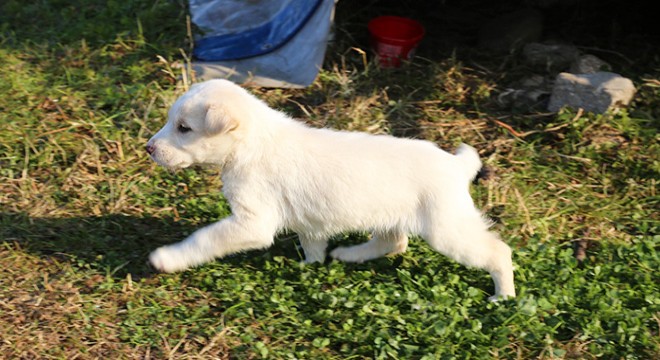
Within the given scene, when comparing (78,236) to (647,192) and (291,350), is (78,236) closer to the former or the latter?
(291,350)

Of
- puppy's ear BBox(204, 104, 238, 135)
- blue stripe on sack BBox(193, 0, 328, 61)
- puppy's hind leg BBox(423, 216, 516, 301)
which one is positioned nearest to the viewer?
Result: puppy's ear BBox(204, 104, 238, 135)

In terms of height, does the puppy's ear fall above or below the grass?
above

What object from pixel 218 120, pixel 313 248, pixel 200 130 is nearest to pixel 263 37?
pixel 313 248

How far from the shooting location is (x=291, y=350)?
434 cm

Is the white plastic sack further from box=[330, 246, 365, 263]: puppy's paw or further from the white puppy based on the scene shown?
the white puppy

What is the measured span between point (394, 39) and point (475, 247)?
307cm

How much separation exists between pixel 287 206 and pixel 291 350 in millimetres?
761

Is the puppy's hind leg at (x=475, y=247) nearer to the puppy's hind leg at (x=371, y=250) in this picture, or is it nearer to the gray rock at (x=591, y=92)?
the puppy's hind leg at (x=371, y=250)

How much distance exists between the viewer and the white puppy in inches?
173

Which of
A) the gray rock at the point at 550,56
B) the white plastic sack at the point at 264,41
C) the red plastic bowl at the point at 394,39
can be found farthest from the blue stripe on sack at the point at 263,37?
the gray rock at the point at 550,56

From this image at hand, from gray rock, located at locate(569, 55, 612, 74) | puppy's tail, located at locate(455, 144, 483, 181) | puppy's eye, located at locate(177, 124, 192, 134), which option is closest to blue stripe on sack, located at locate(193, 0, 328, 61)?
gray rock, located at locate(569, 55, 612, 74)

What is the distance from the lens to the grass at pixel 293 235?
4.42 meters

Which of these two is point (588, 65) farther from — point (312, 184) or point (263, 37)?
point (312, 184)

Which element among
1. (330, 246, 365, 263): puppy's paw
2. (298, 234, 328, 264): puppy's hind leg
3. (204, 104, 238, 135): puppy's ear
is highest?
(204, 104, 238, 135): puppy's ear
